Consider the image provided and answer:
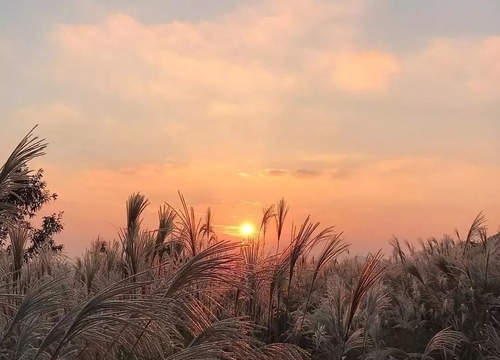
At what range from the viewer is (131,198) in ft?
19.0

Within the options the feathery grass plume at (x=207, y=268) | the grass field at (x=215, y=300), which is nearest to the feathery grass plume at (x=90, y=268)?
the grass field at (x=215, y=300)

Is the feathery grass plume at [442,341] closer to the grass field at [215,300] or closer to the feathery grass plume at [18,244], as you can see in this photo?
the grass field at [215,300]

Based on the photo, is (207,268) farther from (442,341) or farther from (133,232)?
(442,341)

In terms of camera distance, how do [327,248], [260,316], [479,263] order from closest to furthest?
[327,248] → [260,316] → [479,263]

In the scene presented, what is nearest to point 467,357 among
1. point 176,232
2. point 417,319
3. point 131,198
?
point 417,319

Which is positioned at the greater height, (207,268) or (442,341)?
(207,268)

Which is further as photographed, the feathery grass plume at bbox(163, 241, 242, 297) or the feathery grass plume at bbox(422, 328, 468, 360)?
the feathery grass plume at bbox(422, 328, 468, 360)

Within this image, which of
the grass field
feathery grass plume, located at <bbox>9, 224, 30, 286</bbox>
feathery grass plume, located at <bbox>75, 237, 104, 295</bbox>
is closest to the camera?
the grass field

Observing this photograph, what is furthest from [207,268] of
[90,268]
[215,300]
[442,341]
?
[442,341]

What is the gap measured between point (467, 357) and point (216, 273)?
5.54 m

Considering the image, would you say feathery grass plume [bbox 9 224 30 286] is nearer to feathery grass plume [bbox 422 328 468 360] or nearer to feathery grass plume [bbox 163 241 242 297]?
feathery grass plume [bbox 163 241 242 297]

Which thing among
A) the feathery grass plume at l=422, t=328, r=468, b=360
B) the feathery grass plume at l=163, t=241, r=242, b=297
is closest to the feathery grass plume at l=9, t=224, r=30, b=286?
the feathery grass plume at l=163, t=241, r=242, b=297

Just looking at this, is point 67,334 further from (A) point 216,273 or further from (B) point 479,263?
(B) point 479,263

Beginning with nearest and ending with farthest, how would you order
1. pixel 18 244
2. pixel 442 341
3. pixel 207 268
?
pixel 207 268, pixel 18 244, pixel 442 341
